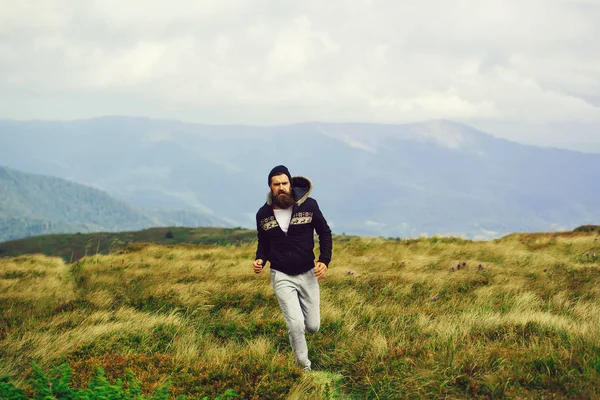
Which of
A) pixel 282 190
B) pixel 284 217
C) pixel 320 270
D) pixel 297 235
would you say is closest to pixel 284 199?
pixel 282 190

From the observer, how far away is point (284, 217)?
662cm

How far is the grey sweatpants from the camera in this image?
6.20m

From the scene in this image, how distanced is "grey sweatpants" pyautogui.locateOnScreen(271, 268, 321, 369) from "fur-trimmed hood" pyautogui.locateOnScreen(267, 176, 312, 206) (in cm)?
95

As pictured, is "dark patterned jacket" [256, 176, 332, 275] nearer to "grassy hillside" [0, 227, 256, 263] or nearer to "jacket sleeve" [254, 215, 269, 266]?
"jacket sleeve" [254, 215, 269, 266]

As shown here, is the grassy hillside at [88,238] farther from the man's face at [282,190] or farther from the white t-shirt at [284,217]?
the man's face at [282,190]

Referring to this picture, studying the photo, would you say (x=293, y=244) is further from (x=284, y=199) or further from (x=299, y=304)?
(x=299, y=304)

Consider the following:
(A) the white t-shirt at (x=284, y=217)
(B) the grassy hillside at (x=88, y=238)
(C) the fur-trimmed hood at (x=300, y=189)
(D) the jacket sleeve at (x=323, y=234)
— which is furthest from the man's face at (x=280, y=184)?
(B) the grassy hillside at (x=88, y=238)

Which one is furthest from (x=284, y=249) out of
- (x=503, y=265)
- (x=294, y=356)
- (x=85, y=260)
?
(x=85, y=260)

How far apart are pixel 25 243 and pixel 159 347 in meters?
114

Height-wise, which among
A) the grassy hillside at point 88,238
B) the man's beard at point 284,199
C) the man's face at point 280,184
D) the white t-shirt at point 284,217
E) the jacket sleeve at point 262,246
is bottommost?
the grassy hillside at point 88,238

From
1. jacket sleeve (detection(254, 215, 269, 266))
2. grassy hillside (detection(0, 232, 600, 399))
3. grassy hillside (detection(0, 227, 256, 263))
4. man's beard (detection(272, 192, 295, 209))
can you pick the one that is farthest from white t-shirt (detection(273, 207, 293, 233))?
grassy hillside (detection(0, 227, 256, 263))

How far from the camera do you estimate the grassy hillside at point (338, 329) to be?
5.23 meters

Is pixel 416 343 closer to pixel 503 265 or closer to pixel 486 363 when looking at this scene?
pixel 486 363

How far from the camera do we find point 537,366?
5.23m
